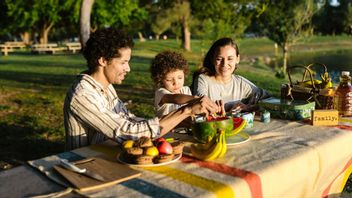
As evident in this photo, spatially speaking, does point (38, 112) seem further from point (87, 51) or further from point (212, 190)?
point (212, 190)

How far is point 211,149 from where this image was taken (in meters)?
2.20

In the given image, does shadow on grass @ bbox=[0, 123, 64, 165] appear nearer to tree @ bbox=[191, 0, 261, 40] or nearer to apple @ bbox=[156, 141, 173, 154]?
apple @ bbox=[156, 141, 173, 154]

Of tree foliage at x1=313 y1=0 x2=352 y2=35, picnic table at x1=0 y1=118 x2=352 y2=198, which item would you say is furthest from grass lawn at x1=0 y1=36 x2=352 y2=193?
tree foliage at x1=313 y1=0 x2=352 y2=35

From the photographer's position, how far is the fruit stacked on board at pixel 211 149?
2.19 m

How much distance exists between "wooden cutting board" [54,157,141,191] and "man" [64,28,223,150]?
1.24ft

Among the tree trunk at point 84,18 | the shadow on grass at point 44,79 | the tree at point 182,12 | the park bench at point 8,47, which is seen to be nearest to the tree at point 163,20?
the tree at point 182,12

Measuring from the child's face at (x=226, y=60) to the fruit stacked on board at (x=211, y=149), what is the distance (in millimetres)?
1891

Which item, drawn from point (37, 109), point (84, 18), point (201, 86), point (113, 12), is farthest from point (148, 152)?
point (113, 12)

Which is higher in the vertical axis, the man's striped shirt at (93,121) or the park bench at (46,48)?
the park bench at (46,48)

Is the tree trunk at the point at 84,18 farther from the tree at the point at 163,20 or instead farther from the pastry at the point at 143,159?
the tree at the point at 163,20

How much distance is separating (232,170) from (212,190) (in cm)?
28

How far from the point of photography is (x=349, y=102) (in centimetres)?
336

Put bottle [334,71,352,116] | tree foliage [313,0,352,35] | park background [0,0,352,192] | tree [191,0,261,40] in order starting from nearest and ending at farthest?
bottle [334,71,352,116] → park background [0,0,352,192] → tree [191,0,261,40] → tree foliage [313,0,352,35]

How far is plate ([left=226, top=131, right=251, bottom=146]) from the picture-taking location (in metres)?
2.50
